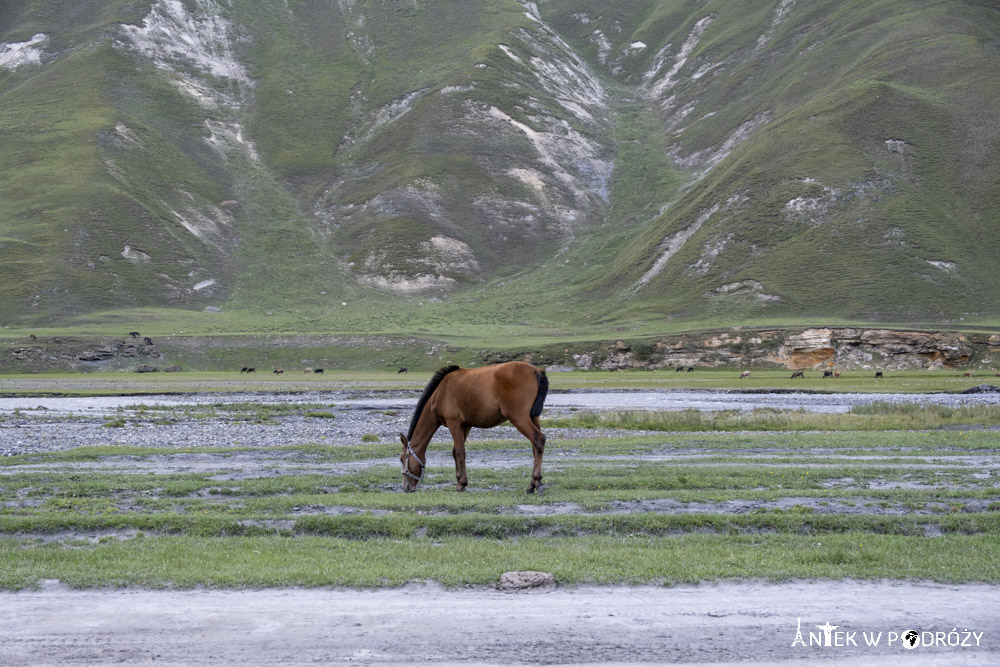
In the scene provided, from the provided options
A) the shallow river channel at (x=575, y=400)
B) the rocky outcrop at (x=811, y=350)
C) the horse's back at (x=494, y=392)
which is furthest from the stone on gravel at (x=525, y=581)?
the rocky outcrop at (x=811, y=350)

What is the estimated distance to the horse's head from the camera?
17.1 metres

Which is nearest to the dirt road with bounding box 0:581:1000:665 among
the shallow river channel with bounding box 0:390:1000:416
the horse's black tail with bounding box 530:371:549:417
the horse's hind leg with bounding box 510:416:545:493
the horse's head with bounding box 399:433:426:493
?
the horse's hind leg with bounding box 510:416:545:493

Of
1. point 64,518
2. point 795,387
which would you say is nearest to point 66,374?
point 795,387

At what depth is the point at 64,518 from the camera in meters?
14.5

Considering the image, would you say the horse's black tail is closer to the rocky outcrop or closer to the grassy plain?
the grassy plain

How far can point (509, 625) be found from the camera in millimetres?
8789

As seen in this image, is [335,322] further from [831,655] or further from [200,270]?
[831,655]

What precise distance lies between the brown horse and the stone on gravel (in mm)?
5775

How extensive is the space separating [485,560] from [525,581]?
1188mm

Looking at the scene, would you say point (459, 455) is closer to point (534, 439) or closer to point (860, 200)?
point (534, 439)

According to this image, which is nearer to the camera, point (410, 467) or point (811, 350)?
point (410, 467)

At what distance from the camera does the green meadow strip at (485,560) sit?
34.3 feet

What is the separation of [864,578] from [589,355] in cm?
7637

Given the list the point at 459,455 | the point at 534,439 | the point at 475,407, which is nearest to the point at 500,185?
the point at 475,407
